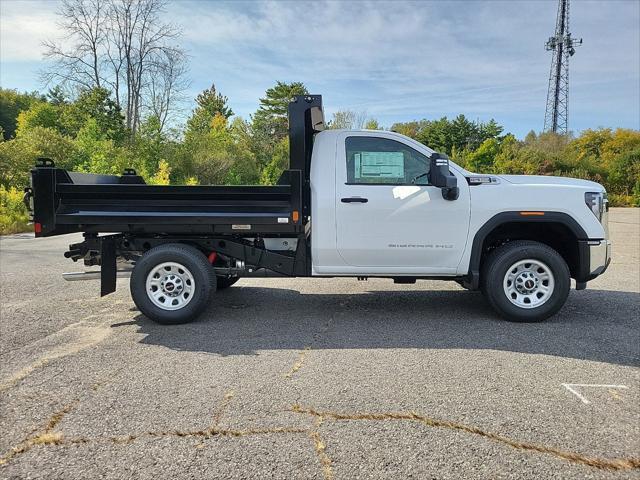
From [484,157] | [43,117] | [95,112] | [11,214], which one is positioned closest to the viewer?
[11,214]

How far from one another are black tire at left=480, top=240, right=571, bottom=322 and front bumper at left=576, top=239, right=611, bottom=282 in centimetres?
20

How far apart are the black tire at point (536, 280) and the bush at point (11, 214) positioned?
15750mm

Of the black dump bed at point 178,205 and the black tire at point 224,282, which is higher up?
the black dump bed at point 178,205

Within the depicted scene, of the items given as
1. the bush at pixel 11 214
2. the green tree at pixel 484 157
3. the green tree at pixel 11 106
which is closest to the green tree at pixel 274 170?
the bush at pixel 11 214

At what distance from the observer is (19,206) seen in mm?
17109

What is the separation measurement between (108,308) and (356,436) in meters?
4.47

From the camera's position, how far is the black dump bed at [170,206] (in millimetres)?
5328

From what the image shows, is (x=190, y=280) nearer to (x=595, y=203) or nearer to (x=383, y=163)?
(x=383, y=163)

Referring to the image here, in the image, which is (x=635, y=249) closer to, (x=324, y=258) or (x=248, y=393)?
(x=324, y=258)

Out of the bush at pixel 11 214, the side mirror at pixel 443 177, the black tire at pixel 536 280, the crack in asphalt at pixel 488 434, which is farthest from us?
the bush at pixel 11 214

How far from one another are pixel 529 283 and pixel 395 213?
1.72 meters

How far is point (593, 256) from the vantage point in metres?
5.43

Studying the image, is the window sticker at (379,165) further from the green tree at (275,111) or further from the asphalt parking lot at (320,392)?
the green tree at (275,111)

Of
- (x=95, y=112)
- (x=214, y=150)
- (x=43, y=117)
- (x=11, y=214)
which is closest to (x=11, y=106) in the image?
(x=43, y=117)
